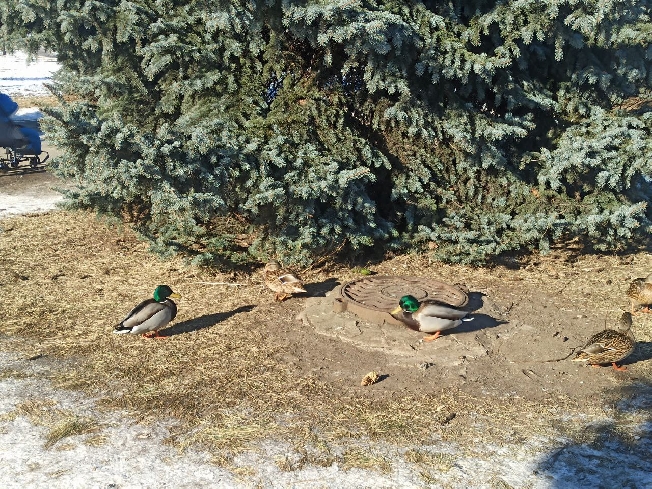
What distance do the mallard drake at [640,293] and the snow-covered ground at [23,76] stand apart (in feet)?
62.2

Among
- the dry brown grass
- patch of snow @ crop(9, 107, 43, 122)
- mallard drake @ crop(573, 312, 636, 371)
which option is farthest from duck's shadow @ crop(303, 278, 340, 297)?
patch of snow @ crop(9, 107, 43, 122)

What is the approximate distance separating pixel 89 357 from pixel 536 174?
5.90 metres

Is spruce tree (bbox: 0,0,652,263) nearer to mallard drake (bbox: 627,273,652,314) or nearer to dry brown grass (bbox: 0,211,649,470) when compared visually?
dry brown grass (bbox: 0,211,649,470)

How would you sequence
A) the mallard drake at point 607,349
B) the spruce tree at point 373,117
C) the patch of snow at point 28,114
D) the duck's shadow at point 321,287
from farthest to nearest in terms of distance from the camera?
the patch of snow at point 28,114
the duck's shadow at point 321,287
the spruce tree at point 373,117
the mallard drake at point 607,349

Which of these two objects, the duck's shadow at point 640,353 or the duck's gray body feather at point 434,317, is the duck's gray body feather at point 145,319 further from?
the duck's shadow at point 640,353

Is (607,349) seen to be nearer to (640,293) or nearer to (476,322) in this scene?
(476,322)

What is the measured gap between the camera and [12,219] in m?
11.3

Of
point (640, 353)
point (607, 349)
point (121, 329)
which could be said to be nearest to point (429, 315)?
point (607, 349)

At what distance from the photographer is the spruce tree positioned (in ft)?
25.5

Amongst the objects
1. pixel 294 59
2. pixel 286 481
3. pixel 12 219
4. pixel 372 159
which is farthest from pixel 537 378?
pixel 12 219

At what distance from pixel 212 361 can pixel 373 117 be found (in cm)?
395

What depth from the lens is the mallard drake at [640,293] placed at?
7.38 meters

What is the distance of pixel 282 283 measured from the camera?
765 centimetres

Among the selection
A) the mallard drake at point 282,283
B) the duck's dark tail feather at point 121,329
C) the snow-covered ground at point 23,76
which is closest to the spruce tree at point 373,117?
the mallard drake at point 282,283
